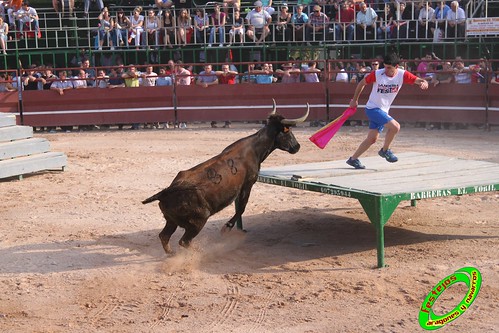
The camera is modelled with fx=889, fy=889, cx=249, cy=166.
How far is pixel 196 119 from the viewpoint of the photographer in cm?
2097

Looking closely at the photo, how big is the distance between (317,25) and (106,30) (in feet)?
18.8

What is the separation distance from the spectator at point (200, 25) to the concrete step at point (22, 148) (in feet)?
32.2

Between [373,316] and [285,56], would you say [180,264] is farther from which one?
[285,56]

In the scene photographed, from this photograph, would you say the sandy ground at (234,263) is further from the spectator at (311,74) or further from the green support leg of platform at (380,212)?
the spectator at (311,74)

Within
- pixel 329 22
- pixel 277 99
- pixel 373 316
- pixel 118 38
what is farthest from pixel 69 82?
pixel 373 316

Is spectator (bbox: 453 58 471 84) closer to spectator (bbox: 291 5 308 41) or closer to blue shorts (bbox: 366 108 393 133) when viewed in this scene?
spectator (bbox: 291 5 308 41)

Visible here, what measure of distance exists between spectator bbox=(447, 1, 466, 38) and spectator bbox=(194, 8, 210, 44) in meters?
6.34

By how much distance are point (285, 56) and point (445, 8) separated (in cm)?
454

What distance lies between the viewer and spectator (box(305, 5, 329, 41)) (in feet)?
75.2

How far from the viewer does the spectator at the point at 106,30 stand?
24.0m

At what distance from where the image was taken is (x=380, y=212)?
8422 mm

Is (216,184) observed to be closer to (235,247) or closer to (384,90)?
(235,247)

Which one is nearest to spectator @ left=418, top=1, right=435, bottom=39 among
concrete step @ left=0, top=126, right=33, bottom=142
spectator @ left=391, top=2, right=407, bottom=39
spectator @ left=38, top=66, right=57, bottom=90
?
spectator @ left=391, top=2, right=407, bottom=39

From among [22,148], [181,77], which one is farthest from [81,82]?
[22,148]
